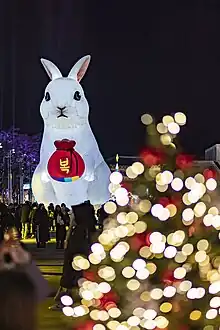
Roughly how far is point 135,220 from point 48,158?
71.2ft

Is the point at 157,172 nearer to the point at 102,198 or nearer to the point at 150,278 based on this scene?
the point at 150,278

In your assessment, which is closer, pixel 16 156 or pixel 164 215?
pixel 164 215

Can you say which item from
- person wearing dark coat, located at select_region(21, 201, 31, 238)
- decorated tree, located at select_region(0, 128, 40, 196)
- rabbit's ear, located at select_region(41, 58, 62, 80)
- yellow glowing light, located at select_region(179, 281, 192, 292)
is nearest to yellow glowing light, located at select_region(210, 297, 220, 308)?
yellow glowing light, located at select_region(179, 281, 192, 292)

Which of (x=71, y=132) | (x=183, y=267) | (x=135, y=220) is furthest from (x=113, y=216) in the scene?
(x=71, y=132)

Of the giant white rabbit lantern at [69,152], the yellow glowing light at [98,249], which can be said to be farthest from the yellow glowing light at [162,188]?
the giant white rabbit lantern at [69,152]

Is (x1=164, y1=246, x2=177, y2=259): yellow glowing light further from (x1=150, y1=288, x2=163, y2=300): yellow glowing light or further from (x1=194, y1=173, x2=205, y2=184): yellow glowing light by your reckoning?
(x1=194, y1=173, x2=205, y2=184): yellow glowing light

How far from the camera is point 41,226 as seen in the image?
1997 centimetres

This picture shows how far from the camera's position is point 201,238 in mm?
6031

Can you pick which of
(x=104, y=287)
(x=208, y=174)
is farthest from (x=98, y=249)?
(x=208, y=174)

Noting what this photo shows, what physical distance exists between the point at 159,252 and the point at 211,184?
880mm

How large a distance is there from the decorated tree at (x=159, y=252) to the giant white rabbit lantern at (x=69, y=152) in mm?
20294

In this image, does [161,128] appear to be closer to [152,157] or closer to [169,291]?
[152,157]

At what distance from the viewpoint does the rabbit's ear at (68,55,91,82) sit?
2711cm

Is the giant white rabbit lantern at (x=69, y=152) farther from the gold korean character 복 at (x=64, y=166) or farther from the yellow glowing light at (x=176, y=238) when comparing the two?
the yellow glowing light at (x=176, y=238)
